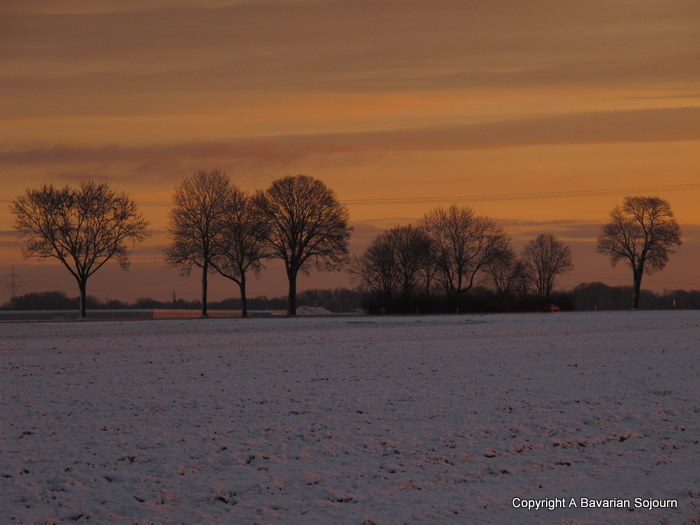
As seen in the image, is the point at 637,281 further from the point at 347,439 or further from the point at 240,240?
the point at 347,439

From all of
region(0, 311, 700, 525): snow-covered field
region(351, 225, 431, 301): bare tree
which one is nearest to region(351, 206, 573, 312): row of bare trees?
region(351, 225, 431, 301): bare tree

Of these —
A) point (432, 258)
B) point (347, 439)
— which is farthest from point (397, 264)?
point (347, 439)

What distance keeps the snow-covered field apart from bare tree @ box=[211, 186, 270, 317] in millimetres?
50307

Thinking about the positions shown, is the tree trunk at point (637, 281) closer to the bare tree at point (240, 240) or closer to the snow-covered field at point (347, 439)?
the bare tree at point (240, 240)

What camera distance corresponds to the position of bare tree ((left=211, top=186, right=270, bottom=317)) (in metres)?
78.4

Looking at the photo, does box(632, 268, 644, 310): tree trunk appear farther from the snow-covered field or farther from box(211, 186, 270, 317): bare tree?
the snow-covered field

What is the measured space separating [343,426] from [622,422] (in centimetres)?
641

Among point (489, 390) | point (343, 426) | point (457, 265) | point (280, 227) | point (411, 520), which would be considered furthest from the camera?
point (457, 265)

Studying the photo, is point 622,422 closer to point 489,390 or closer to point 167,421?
point 489,390

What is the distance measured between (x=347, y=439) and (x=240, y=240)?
65224mm

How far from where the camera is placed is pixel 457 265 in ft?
371

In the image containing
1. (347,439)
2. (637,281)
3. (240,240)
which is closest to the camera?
(347,439)

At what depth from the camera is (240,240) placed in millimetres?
79125

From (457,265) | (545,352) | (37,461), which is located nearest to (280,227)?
(457,265)
